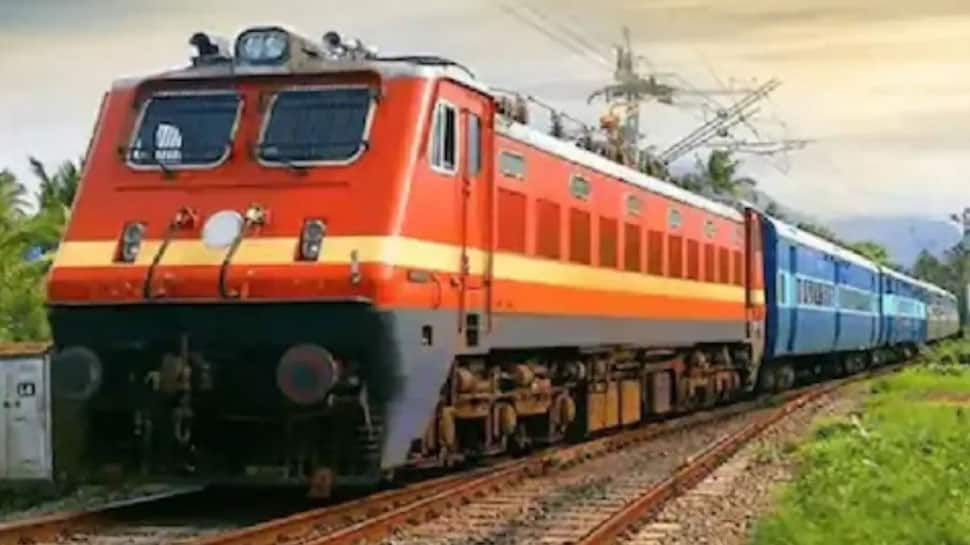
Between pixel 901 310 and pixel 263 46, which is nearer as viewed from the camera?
pixel 263 46

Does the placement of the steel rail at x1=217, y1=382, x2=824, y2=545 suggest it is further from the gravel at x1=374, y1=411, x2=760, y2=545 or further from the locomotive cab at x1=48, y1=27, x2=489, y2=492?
the locomotive cab at x1=48, y1=27, x2=489, y2=492

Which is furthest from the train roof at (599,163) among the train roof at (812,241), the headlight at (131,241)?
the train roof at (812,241)

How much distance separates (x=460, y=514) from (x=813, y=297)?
24564mm

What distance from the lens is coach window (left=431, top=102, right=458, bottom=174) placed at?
47.2 feet

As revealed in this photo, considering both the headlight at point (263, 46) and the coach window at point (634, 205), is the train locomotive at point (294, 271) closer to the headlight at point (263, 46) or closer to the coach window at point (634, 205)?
the headlight at point (263, 46)

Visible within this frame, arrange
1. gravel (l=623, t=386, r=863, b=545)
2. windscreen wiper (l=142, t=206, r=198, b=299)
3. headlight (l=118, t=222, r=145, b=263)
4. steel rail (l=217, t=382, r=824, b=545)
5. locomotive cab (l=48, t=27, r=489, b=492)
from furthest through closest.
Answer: headlight (l=118, t=222, r=145, b=263) < windscreen wiper (l=142, t=206, r=198, b=299) < locomotive cab (l=48, t=27, r=489, b=492) < gravel (l=623, t=386, r=863, b=545) < steel rail (l=217, t=382, r=824, b=545)

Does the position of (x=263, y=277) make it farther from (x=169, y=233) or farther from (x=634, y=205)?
Result: (x=634, y=205)

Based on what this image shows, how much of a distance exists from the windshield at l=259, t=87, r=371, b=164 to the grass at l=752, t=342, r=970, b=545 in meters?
4.31

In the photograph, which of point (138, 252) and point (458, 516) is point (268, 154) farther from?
point (458, 516)

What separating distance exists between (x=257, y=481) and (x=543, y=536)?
88.9 inches

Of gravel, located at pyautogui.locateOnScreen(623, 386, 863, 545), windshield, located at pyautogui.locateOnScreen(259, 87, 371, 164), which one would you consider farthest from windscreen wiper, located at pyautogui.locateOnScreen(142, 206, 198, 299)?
gravel, located at pyautogui.locateOnScreen(623, 386, 863, 545)

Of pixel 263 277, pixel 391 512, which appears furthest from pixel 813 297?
pixel 263 277

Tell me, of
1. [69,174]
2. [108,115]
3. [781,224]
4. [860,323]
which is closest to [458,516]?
[108,115]

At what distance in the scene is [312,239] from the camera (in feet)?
44.1
